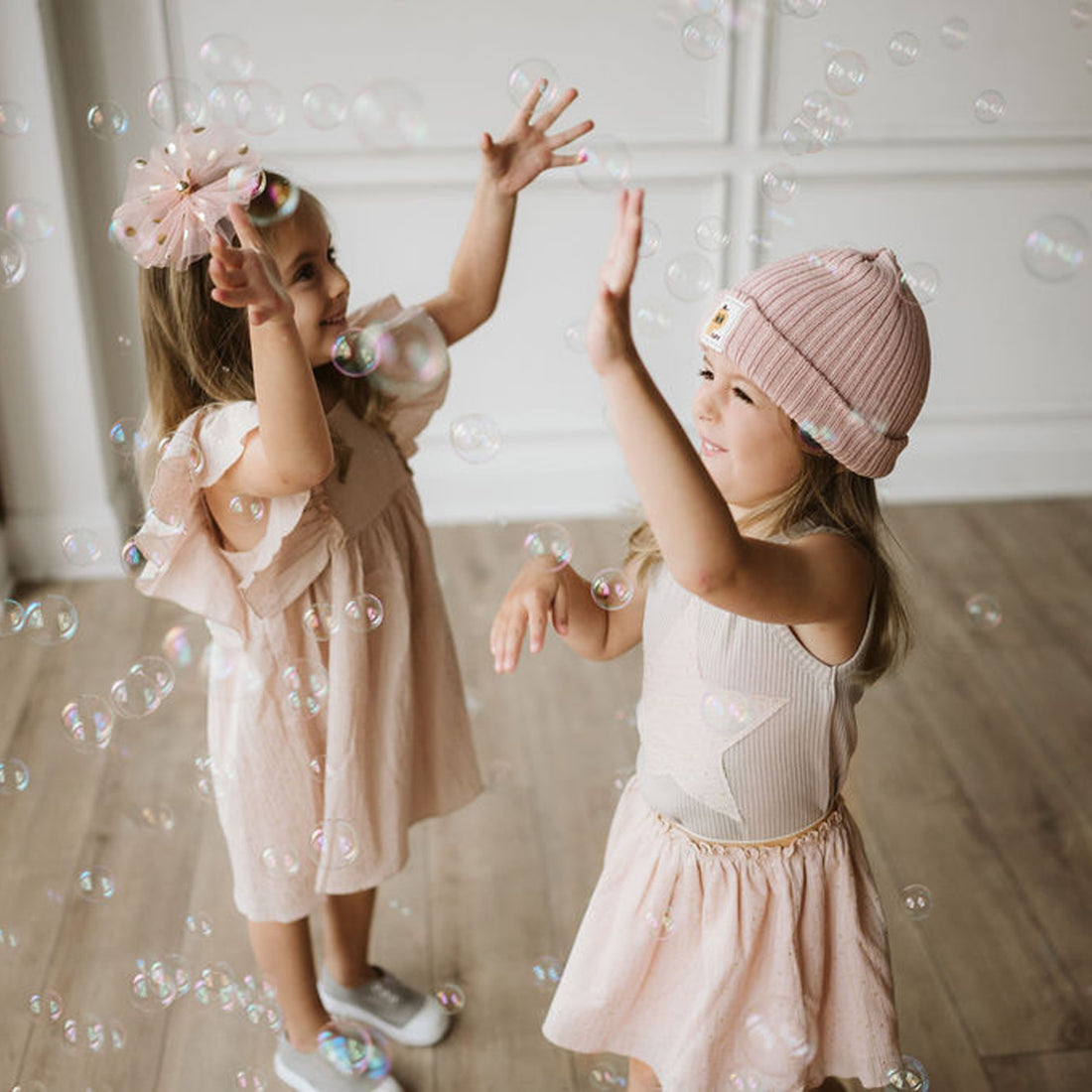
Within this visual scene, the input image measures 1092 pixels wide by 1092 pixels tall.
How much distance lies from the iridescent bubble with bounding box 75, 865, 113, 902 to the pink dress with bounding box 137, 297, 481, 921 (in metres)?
0.30

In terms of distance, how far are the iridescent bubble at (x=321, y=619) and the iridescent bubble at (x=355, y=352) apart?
249 mm

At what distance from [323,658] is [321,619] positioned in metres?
0.06

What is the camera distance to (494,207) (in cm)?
147

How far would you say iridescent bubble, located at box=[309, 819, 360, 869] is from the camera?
1512 millimetres

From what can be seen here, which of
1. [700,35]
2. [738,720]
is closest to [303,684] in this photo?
[738,720]

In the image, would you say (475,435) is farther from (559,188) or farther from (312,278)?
→ (559,188)

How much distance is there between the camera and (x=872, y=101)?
283 centimetres

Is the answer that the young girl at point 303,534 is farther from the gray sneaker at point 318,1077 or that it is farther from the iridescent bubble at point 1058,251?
the iridescent bubble at point 1058,251

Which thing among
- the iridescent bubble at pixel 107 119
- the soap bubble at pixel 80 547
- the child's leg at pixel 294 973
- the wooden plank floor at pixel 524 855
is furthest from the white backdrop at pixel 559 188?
the child's leg at pixel 294 973

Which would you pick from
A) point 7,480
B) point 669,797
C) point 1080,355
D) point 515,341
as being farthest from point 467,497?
point 669,797

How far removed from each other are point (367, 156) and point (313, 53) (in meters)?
0.22

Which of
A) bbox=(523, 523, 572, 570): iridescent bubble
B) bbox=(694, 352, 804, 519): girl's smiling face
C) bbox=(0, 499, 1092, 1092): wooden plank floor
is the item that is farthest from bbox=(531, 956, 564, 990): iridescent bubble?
bbox=(694, 352, 804, 519): girl's smiling face

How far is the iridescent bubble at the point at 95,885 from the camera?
5.76 ft

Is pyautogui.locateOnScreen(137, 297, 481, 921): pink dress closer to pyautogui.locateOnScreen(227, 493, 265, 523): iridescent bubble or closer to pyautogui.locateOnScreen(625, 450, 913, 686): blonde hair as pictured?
pyautogui.locateOnScreen(227, 493, 265, 523): iridescent bubble
